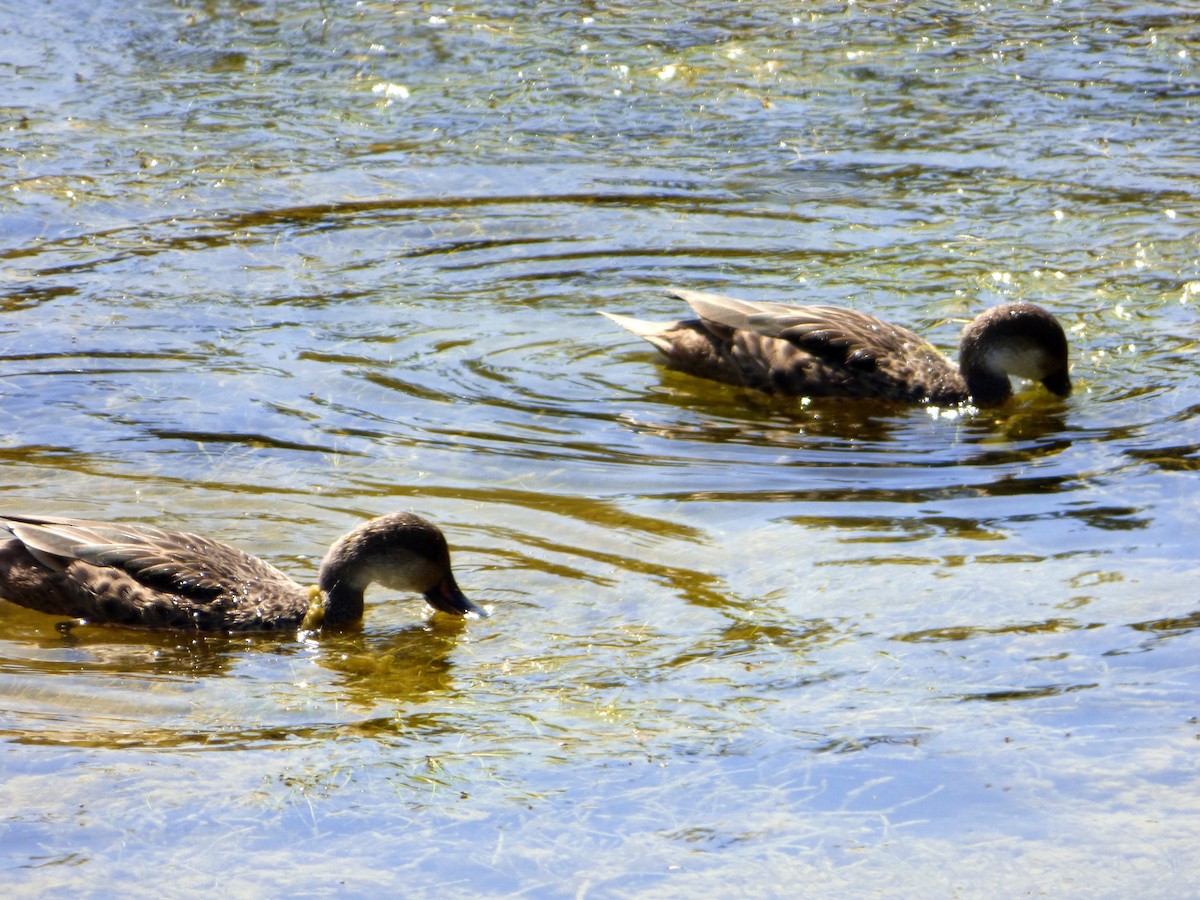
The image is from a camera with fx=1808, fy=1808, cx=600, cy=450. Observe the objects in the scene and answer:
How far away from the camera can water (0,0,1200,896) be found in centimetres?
540

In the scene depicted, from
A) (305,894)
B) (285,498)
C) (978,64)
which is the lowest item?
(305,894)

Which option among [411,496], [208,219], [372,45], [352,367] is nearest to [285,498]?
[411,496]

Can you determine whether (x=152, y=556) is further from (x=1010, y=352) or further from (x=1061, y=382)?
(x=1061, y=382)

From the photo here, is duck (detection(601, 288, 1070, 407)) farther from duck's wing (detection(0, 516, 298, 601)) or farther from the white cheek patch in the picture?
duck's wing (detection(0, 516, 298, 601))

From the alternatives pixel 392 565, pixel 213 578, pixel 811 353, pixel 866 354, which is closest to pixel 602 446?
pixel 811 353

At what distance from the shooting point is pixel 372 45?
641 inches

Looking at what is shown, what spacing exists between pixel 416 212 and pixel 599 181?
1.44 m

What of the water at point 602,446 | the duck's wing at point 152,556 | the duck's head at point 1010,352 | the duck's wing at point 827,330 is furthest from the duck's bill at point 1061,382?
the duck's wing at point 152,556

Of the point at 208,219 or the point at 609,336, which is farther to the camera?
the point at 208,219

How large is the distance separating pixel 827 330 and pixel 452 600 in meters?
3.71

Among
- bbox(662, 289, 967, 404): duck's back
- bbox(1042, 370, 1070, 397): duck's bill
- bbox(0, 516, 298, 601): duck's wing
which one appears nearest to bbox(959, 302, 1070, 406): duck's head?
bbox(1042, 370, 1070, 397): duck's bill

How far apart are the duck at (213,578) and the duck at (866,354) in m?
3.44

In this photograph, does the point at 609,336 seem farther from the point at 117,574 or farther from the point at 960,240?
the point at 117,574

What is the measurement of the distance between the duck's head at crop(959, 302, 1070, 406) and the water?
0.26 meters
